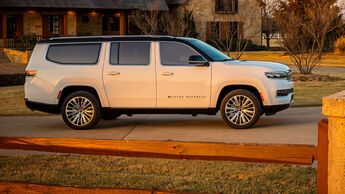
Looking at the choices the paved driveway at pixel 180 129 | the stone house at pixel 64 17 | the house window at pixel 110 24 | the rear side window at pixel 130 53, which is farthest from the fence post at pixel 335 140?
the house window at pixel 110 24

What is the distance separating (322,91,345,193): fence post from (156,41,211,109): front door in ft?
23.7

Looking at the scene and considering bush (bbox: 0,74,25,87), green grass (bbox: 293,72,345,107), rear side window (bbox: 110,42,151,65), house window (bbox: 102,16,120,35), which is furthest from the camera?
house window (bbox: 102,16,120,35)

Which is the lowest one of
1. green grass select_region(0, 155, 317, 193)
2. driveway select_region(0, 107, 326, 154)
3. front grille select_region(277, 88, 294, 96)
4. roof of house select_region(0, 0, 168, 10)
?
green grass select_region(0, 155, 317, 193)

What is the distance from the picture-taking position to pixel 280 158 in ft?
12.7

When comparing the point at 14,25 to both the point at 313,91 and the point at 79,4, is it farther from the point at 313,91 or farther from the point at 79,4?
the point at 313,91

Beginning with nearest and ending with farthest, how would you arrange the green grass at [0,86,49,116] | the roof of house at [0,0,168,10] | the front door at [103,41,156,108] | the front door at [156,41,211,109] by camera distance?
the front door at [156,41,211,109] < the front door at [103,41,156,108] < the green grass at [0,86,49,116] < the roof of house at [0,0,168,10]

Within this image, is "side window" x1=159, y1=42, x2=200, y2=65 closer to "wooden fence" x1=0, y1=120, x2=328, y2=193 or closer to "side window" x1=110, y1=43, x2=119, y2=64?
"side window" x1=110, y1=43, x2=119, y2=64

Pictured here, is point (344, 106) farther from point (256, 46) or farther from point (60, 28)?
point (256, 46)

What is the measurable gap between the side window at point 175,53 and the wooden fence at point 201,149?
6.69m

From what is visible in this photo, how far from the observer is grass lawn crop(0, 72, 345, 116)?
14781mm

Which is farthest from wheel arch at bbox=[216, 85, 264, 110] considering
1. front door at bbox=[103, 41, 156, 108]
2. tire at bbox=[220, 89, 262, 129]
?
front door at bbox=[103, 41, 156, 108]

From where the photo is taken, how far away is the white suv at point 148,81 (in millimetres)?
10703

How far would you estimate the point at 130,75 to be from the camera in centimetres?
1091

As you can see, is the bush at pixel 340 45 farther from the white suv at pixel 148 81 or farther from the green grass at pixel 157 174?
the green grass at pixel 157 174
